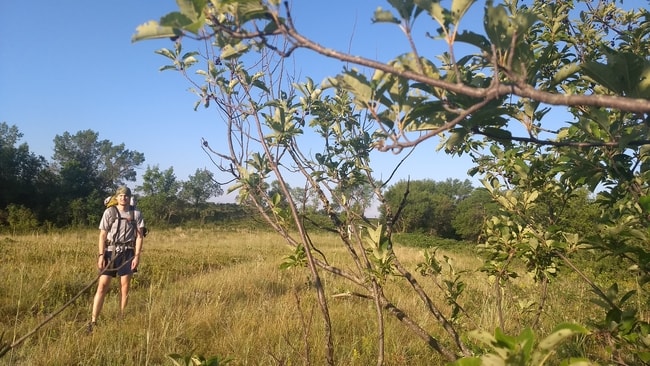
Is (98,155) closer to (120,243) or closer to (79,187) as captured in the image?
(79,187)

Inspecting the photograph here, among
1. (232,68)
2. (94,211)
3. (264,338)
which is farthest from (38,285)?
(94,211)

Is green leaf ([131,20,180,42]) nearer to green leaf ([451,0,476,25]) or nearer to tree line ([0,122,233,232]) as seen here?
green leaf ([451,0,476,25])

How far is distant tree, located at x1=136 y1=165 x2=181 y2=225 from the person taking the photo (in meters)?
34.1

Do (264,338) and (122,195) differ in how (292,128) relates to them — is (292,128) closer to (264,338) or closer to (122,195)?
(264,338)

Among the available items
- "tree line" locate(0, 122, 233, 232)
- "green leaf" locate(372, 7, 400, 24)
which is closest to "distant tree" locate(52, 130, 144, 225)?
"tree line" locate(0, 122, 233, 232)

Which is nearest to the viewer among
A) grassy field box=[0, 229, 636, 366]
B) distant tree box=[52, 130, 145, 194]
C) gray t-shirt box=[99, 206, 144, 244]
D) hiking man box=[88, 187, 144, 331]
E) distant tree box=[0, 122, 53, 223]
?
grassy field box=[0, 229, 636, 366]

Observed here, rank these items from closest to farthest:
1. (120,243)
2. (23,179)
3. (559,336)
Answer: (559,336) → (120,243) → (23,179)

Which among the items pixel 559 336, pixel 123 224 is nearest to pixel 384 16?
pixel 559 336

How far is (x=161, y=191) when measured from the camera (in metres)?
40.3

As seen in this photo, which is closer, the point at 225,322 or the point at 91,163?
the point at 225,322

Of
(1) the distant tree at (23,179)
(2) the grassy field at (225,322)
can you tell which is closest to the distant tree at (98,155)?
(1) the distant tree at (23,179)

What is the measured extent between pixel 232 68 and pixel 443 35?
1.11 metres

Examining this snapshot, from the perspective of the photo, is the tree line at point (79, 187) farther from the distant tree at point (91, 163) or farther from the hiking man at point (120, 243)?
the hiking man at point (120, 243)

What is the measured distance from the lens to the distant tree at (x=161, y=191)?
34.1 metres
